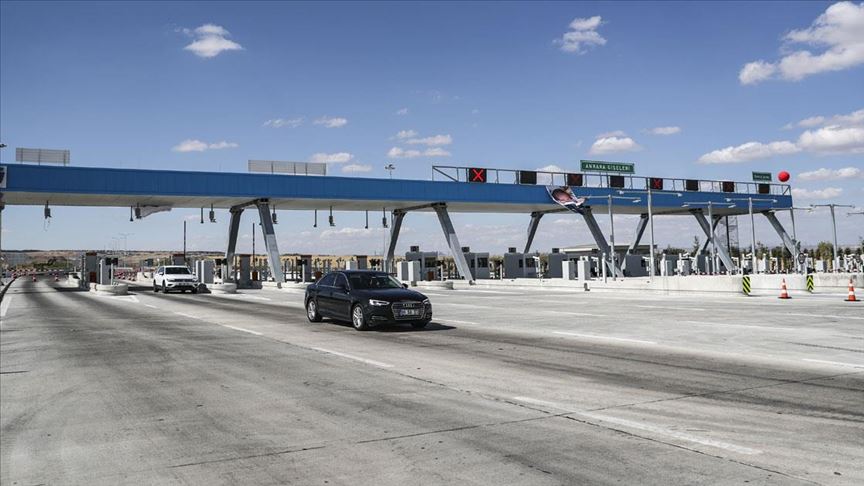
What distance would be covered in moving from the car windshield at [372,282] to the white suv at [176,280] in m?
28.7

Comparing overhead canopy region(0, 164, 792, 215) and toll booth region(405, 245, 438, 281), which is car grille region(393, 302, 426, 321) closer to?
overhead canopy region(0, 164, 792, 215)

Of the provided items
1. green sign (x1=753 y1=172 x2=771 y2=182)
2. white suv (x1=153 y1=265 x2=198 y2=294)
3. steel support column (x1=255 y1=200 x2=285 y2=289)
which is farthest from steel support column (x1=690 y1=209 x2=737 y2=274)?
white suv (x1=153 y1=265 x2=198 y2=294)

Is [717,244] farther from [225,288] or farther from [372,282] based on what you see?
[372,282]

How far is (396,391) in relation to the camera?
26.8ft

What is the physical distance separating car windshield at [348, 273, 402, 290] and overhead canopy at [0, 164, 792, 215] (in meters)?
30.6

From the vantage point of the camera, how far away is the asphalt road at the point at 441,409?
5082 millimetres

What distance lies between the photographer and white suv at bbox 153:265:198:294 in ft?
138

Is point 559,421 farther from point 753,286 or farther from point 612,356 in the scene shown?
point 753,286

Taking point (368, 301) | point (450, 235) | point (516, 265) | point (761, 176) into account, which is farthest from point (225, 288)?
point (761, 176)

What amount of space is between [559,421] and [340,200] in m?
43.6

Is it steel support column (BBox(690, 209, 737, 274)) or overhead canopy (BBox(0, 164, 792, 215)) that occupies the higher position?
overhead canopy (BBox(0, 164, 792, 215))

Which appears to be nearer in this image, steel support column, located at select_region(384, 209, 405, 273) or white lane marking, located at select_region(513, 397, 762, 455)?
white lane marking, located at select_region(513, 397, 762, 455)

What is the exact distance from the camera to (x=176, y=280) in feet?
138

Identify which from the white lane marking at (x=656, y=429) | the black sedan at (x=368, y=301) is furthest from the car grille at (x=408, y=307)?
the white lane marking at (x=656, y=429)
